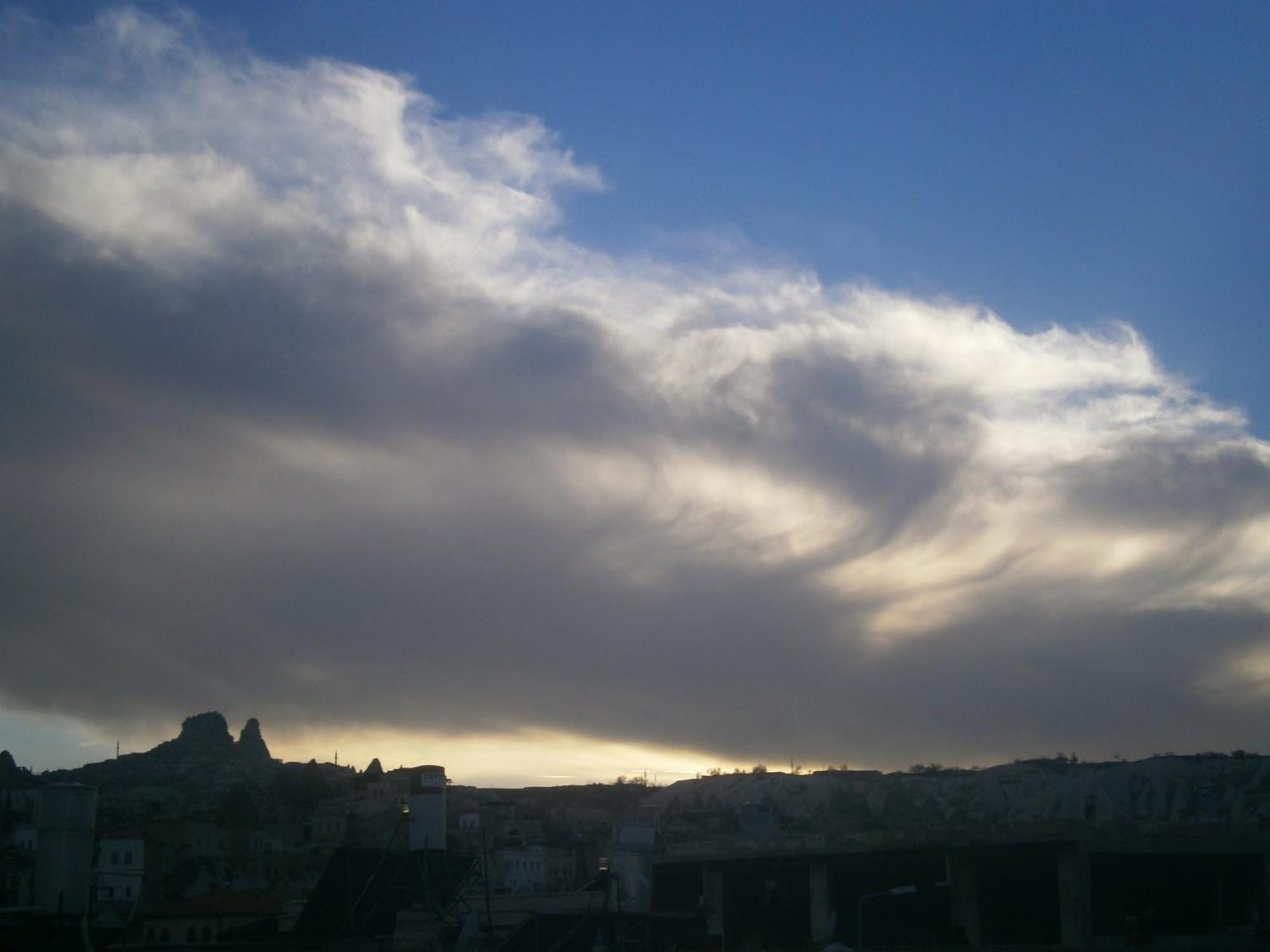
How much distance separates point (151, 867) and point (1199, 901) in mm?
97361

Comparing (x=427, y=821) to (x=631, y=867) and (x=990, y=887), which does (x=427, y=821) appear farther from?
(x=990, y=887)

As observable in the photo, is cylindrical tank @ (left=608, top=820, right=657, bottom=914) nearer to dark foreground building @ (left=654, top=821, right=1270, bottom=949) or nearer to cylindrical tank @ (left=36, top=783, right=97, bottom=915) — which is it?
dark foreground building @ (left=654, top=821, right=1270, bottom=949)

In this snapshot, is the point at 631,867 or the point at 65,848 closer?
the point at 65,848

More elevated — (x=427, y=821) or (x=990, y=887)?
(x=427, y=821)

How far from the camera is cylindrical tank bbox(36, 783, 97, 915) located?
44.6 m

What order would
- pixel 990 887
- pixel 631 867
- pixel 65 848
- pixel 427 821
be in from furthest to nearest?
pixel 990 887 → pixel 427 821 → pixel 631 867 → pixel 65 848

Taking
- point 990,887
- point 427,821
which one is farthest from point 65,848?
point 990,887

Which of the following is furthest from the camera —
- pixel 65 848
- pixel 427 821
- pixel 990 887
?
pixel 990 887

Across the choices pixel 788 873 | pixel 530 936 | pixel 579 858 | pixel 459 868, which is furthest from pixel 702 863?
pixel 579 858

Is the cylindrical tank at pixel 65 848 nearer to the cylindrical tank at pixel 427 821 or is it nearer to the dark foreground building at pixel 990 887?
the cylindrical tank at pixel 427 821

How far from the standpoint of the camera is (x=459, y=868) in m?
79.8

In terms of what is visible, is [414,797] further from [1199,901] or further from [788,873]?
[1199,901]

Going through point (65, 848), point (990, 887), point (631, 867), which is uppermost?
point (65, 848)

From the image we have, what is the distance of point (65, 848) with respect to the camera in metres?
45.1
